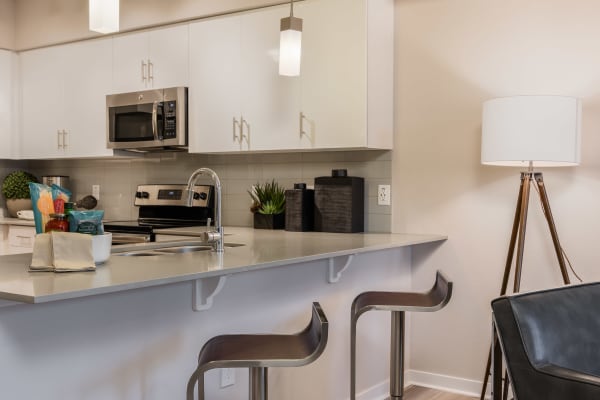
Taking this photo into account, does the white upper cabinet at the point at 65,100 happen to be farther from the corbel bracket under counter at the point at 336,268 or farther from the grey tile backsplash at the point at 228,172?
the corbel bracket under counter at the point at 336,268

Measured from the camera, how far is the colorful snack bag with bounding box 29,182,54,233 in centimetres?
192

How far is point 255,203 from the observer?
3.67 m

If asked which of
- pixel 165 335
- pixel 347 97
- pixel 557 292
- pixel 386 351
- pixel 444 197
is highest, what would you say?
pixel 347 97

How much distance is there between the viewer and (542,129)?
257cm

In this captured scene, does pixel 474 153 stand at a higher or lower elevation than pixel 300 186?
higher

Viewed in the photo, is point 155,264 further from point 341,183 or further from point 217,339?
point 341,183

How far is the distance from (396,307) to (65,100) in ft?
9.83

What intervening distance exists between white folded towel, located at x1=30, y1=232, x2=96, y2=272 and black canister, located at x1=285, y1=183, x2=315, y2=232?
167 centimetres

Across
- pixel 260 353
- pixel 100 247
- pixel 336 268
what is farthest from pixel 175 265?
pixel 336 268

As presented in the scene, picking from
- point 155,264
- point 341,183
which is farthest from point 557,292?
point 341,183

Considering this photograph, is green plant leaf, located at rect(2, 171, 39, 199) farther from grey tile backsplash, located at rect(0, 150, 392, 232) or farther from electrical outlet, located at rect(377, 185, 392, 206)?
electrical outlet, located at rect(377, 185, 392, 206)

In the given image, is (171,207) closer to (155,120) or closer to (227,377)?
(155,120)

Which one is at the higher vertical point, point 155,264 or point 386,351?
point 155,264

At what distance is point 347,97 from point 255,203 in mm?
893
